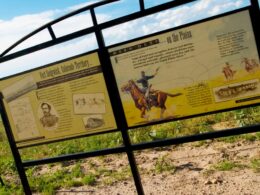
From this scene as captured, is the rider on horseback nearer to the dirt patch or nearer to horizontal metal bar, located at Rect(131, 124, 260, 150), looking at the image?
horizontal metal bar, located at Rect(131, 124, 260, 150)

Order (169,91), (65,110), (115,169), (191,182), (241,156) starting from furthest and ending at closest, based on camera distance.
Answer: (115,169) → (241,156) → (191,182) → (65,110) → (169,91)

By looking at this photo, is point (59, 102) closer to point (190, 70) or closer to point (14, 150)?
point (14, 150)

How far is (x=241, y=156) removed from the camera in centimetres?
659

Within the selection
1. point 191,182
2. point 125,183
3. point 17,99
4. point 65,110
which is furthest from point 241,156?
point 17,99

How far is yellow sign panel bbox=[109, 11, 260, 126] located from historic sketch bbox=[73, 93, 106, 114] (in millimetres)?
307

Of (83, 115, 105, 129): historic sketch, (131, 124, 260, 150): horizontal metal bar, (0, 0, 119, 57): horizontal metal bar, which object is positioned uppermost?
(0, 0, 119, 57): horizontal metal bar

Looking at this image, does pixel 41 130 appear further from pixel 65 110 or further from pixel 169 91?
pixel 169 91

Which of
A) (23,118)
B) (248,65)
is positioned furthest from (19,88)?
(248,65)

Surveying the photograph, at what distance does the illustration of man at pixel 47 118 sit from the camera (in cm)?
501

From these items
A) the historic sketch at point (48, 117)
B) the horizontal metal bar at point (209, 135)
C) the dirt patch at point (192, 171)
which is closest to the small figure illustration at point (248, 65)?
the horizontal metal bar at point (209, 135)

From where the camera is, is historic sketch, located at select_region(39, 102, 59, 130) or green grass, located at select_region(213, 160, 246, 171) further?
green grass, located at select_region(213, 160, 246, 171)

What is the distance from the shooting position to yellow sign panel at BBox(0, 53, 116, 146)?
464 cm

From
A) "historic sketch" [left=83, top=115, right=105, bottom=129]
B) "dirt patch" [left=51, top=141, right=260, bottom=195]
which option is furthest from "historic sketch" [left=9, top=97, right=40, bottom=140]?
"dirt patch" [left=51, top=141, right=260, bottom=195]

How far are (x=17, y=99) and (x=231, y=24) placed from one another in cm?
291
